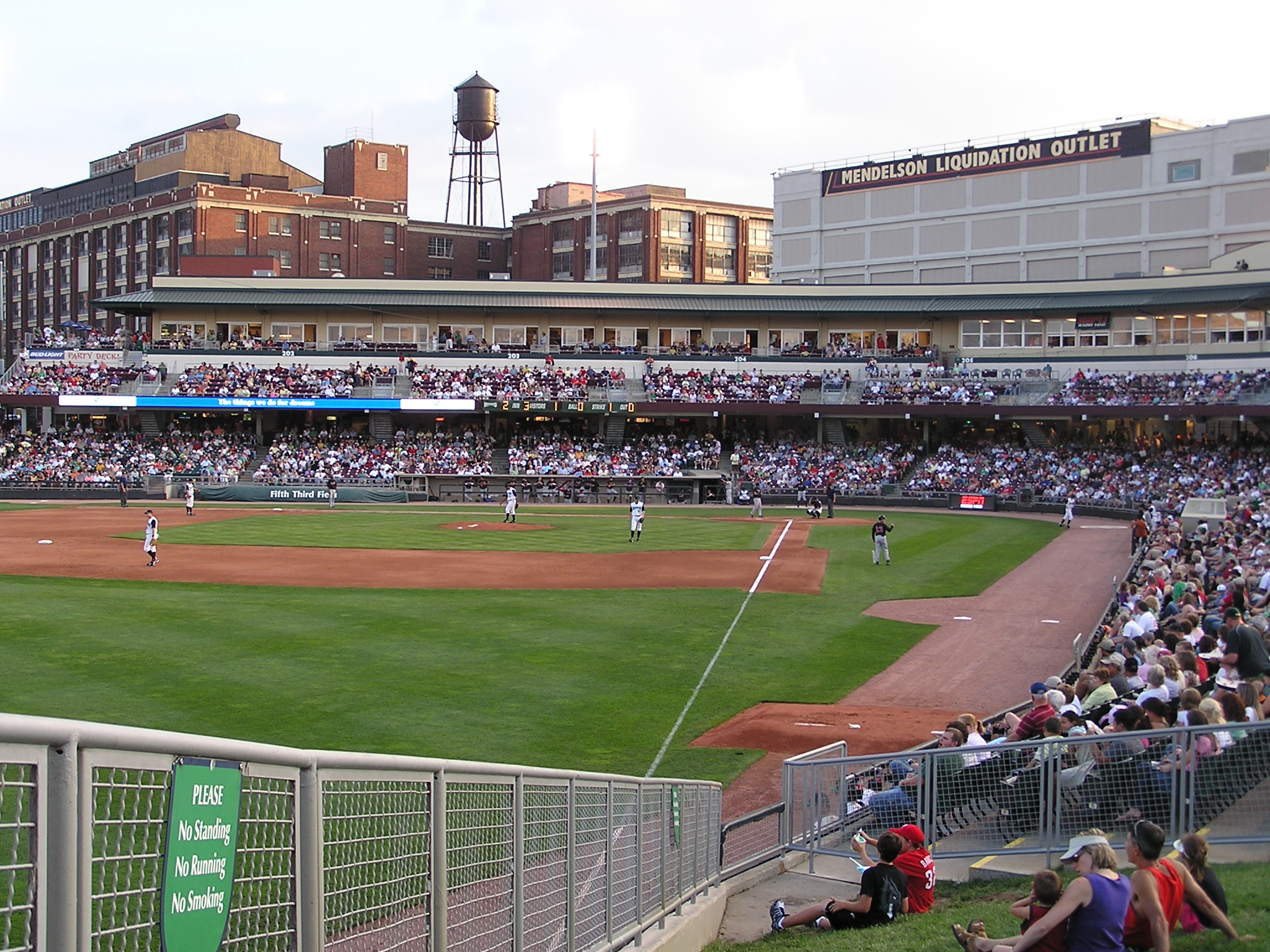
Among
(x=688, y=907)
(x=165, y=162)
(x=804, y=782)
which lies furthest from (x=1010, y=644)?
(x=165, y=162)

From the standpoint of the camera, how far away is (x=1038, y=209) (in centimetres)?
7538

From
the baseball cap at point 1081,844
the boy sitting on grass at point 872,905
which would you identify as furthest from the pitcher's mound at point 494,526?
the baseball cap at point 1081,844

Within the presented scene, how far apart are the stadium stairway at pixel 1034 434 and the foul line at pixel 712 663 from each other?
29824 millimetres

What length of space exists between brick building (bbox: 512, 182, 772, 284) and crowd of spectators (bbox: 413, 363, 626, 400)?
1080 inches

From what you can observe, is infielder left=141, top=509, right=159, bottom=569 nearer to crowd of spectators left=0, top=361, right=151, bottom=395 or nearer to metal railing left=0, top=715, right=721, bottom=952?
metal railing left=0, top=715, right=721, bottom=952

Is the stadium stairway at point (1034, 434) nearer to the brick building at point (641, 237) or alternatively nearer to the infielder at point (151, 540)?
the brick building at point (641, 237)

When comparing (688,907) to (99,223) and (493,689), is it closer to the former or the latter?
(493,689)

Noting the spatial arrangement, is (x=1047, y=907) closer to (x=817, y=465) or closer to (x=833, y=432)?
(x=817, y=465)

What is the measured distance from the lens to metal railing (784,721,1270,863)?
9266 millimetres

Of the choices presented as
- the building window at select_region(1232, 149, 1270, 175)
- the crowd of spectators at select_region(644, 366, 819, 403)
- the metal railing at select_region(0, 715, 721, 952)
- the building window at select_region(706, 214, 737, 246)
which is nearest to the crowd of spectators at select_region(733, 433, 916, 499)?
the crowd of spectators at select_region(644, 366, 819, 403)

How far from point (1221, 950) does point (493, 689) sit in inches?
511

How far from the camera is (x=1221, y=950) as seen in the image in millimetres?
6824

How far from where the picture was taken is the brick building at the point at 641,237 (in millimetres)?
97438

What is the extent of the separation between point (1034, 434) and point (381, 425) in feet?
123
